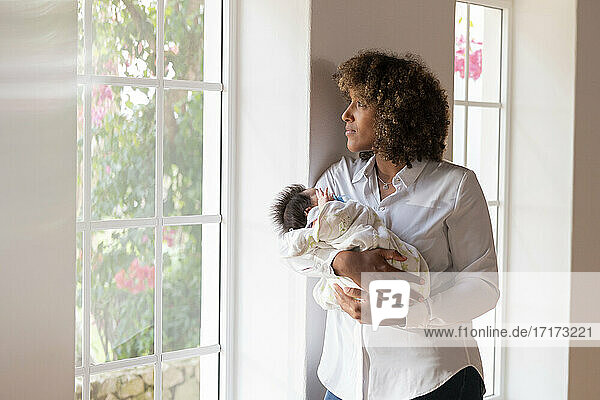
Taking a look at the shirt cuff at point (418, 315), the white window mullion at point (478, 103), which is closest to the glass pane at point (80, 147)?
the shirt cuff at point (418, 315)

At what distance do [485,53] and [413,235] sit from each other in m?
1.42

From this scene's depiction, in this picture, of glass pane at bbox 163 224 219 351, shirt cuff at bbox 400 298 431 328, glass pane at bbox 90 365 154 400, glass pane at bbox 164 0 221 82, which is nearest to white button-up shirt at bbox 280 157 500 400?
shirt cuff at bbox 400 298 431 328

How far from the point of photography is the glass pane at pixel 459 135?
10.1 feet

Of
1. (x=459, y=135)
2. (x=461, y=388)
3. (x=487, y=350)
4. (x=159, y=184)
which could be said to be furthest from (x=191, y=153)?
(x=487, y=350)

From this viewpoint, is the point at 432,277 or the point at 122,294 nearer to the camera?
the point at 432,277

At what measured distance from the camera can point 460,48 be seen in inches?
120

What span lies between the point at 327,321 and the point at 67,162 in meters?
0.90

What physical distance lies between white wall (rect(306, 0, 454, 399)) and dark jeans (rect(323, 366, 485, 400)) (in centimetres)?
41

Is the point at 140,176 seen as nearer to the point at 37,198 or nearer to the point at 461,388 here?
the point at 37,198

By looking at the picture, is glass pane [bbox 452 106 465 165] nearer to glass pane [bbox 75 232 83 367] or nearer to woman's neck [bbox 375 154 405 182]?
woman's neck [bbox 375 154 405 182]

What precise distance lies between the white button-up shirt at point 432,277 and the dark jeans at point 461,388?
20 mm

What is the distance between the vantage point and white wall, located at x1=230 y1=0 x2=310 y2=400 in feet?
7.35

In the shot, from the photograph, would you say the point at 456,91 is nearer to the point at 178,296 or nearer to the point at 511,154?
the point at 511,154

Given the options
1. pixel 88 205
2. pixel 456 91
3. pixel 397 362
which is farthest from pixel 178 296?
pixel 456 91
